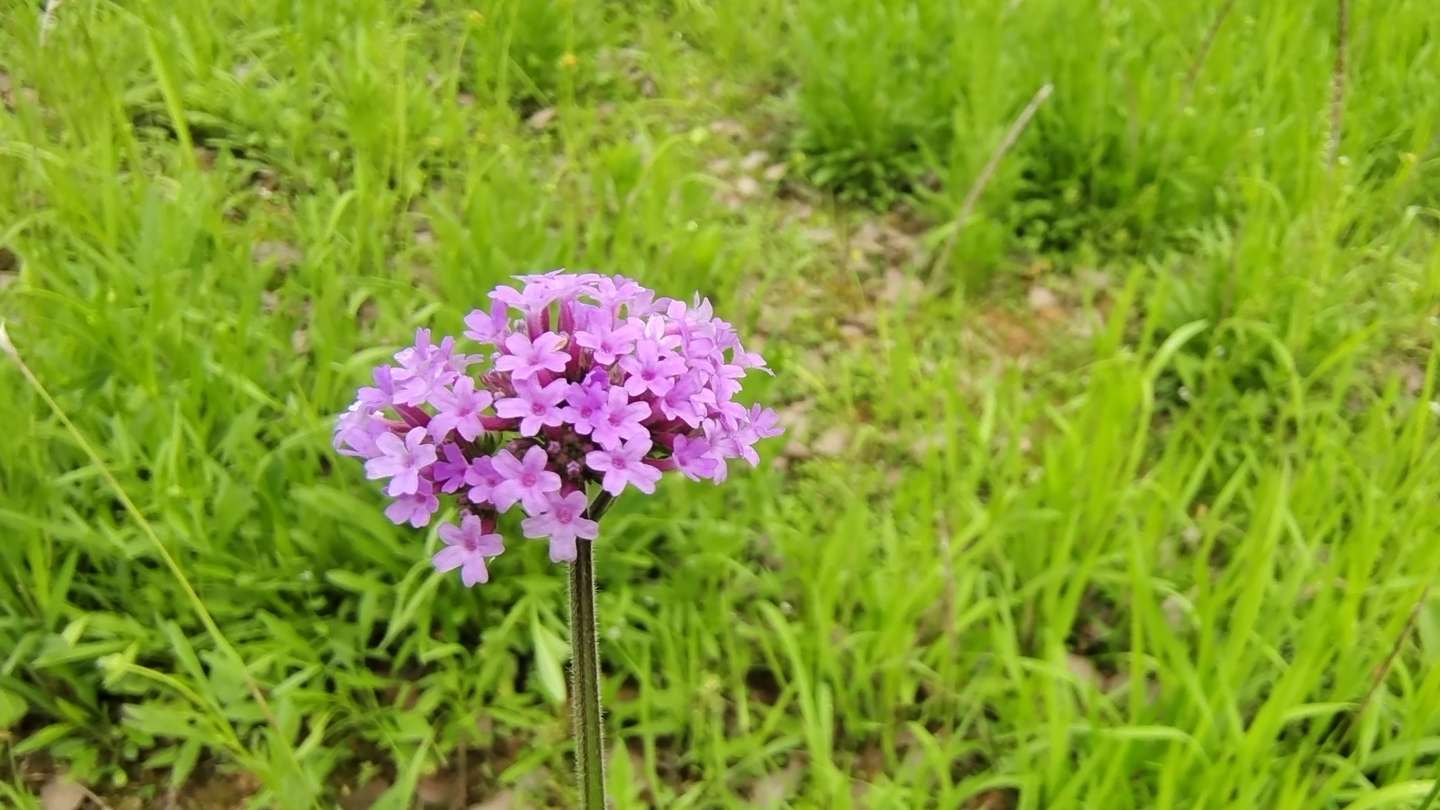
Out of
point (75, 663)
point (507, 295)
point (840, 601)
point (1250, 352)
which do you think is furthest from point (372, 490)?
point (1250, 352)

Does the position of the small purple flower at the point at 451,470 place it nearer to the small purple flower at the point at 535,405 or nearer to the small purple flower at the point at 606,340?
the small purple flower at the point at 535,405

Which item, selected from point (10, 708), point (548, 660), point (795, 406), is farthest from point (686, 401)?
point (795, 406)

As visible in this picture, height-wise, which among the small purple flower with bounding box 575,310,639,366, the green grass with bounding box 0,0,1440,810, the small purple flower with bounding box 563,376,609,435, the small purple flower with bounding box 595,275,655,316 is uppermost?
the small purple flower with bounding box 595,275,655,316

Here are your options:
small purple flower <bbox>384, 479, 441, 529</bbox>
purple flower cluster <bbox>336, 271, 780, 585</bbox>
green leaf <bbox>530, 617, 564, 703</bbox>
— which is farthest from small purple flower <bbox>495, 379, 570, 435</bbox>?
green leaf <bbox>530, 617, 564, 703</bbox>

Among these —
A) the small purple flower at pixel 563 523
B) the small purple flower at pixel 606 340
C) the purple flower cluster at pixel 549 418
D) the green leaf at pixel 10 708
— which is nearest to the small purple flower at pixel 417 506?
the purple flower cluster at pixel 549 418

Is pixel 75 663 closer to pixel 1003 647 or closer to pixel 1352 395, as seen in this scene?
pixel 1003 647

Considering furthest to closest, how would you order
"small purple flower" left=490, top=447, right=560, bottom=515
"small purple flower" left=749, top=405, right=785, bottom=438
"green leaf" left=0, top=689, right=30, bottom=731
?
1. "green leaf" left=0, top=689, right=30, bottom=731
2. "small purple flower" left=749, top=405, right=785, bottom=438
3. "small purple flower" left=490, top=447, right=560, bottom=515

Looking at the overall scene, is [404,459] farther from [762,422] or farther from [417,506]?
[762,422]

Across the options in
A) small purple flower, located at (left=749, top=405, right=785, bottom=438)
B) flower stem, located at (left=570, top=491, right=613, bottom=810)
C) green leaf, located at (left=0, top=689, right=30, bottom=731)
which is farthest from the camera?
green leaf, located at (left=0, top=689, right=30, bottom=731)

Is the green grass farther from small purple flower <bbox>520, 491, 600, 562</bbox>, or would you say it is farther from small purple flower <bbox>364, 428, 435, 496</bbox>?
small purple flower <bbox>520, 491, 600, 562</bbox>
